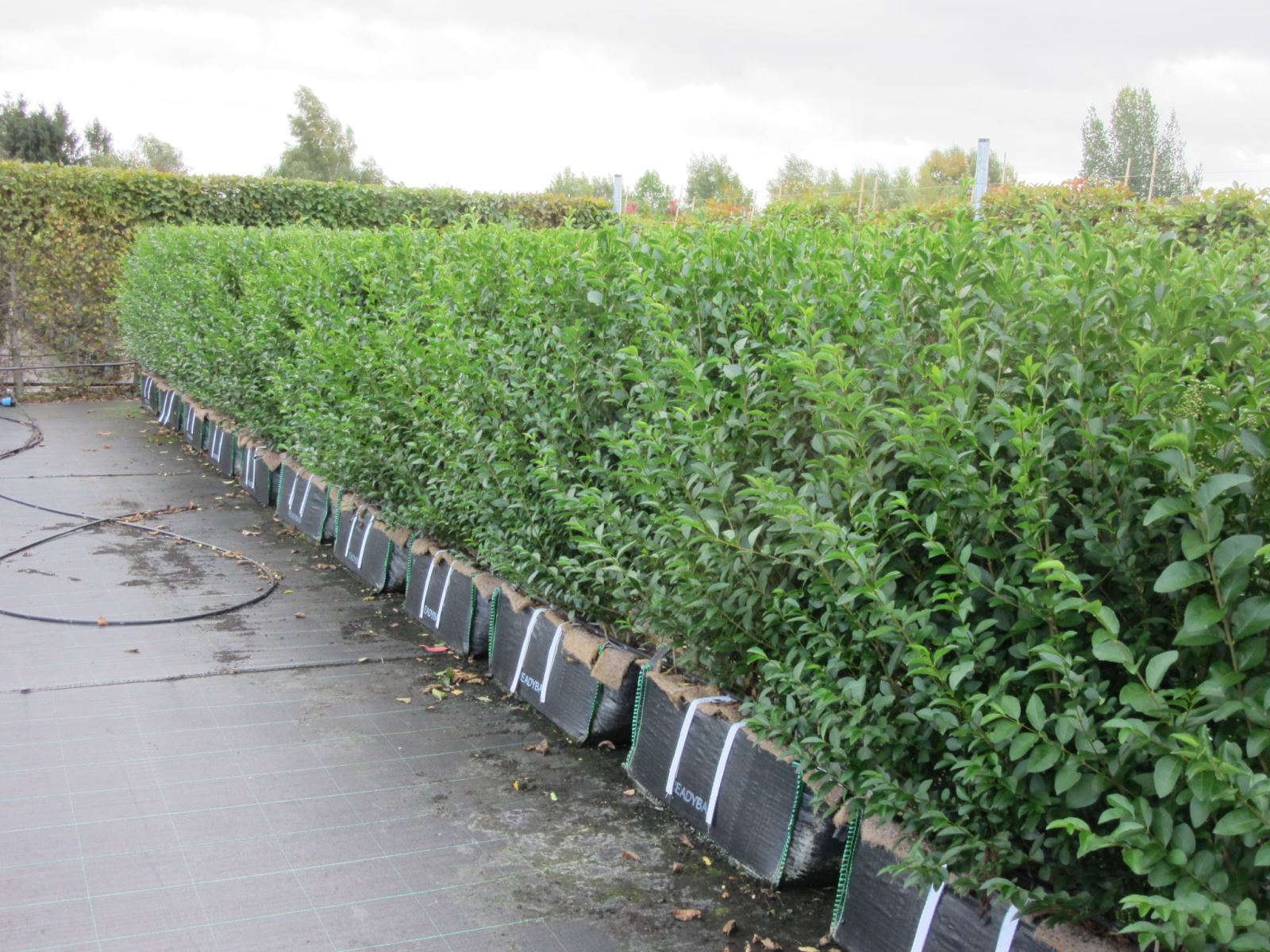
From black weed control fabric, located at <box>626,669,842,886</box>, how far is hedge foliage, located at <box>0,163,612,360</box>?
10.0 metres

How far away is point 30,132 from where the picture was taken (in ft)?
135

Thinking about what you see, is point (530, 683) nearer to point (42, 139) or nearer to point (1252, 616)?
point (1252, 616)

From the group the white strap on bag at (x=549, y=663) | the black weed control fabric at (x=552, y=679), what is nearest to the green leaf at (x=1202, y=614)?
the black weed control fabric at (x=552, y=679)

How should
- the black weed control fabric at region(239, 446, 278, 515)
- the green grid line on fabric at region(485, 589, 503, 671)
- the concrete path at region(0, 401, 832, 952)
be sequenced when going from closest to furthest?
the concrete path at region(0, 401, 832, 952)
the green grid line on fabric at region(485, 589, 503, 671)
the black weed control fabric at region(239, 446, 278, 515)

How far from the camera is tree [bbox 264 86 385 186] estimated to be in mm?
46062

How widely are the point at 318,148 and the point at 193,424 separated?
38975mm

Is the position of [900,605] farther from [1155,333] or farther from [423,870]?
[423,870]

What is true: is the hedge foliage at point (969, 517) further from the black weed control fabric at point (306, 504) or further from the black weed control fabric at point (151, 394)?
the black weed control fabric at point (151, 394)

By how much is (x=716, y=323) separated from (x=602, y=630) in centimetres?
150

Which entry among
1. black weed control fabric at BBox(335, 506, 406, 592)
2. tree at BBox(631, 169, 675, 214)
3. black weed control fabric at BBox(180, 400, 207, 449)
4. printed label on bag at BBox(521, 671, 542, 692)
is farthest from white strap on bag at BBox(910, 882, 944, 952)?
tree at BBox(631, 169, 675, 214)

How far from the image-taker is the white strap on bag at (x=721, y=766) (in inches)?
134

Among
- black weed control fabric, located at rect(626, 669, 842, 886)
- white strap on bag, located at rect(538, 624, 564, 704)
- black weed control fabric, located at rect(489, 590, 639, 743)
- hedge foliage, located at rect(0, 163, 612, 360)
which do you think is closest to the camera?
black weed control fabric, located at rect(626, 669, 842, 886)

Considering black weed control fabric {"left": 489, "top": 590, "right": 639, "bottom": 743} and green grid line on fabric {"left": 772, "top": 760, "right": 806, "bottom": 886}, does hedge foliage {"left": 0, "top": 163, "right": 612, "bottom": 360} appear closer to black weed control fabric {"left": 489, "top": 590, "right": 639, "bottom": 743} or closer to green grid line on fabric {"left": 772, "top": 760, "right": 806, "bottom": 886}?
black weed control fabric {"left": 489, "top": 590, "right": 639, "bottom": 743}

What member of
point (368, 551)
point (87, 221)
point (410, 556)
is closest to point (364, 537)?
point (368, 551)
